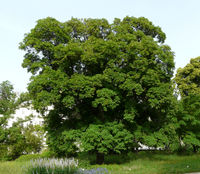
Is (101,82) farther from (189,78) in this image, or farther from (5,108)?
(189,78)

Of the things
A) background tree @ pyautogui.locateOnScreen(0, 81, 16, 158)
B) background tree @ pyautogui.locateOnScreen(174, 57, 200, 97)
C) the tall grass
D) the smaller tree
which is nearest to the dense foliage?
background tree @ pyautogui.locateOnScreen(0, 81, 16, 158)

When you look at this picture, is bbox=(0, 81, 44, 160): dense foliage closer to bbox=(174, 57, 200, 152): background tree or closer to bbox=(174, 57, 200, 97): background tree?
bbox=(174, 57, 200, 152): background tree

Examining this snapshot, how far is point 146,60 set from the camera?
14680mm

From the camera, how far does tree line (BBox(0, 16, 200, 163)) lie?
14.1 metres

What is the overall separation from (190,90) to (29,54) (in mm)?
21868

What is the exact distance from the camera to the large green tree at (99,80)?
555 inches

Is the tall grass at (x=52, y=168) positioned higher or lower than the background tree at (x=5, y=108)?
lower

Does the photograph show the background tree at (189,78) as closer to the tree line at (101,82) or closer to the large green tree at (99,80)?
the tree line at (101,82)

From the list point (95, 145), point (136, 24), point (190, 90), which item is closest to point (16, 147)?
point (95, 145)

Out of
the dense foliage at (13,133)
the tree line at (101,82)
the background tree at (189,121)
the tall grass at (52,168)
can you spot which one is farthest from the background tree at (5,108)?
the background tree at (189,121)

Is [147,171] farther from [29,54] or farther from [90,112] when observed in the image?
[29,54]

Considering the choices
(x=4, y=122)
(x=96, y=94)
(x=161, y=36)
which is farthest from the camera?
(x=4, y=122)

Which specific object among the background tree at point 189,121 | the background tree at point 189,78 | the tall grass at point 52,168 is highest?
the background tree at point 189,78

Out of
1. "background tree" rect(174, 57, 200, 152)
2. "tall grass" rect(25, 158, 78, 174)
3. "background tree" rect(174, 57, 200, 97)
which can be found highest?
"background tree" rect(174, 57, 200, 97)
